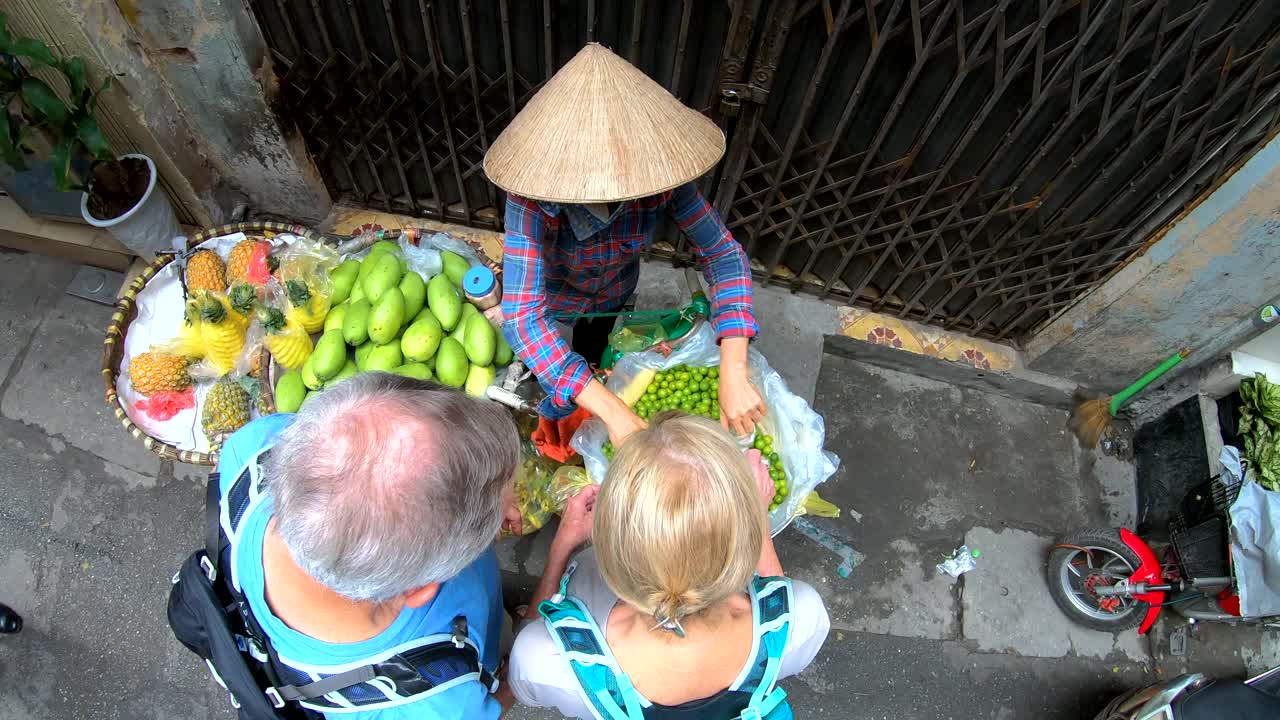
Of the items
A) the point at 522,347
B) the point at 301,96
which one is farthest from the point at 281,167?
the point at 522,347

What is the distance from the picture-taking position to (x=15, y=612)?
3.05 m

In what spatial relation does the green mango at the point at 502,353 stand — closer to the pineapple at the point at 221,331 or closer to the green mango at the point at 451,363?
the green mango at the point at 451,363

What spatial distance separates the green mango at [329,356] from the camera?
2406mm

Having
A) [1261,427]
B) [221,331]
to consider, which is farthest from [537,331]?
[1261,427]

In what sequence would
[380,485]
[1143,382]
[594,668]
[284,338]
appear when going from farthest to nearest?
[1143,382]
[284,338]
[594,668]
[380,485]

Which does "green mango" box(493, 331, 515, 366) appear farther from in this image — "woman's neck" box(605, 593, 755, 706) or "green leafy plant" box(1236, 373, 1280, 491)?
"green leafy plant" box(1236, 373, 1280, 491)

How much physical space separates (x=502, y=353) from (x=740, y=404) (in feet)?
3.19

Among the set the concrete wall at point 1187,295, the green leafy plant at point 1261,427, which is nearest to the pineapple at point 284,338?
the concrete wall at point 1187,295

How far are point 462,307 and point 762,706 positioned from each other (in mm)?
1813

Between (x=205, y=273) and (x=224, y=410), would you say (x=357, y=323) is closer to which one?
(x=224, y=410)

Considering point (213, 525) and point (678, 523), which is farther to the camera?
point (213, 525)

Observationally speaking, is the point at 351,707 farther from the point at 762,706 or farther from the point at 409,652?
the point at 762,706

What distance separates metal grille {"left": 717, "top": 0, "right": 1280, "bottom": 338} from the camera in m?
2.38

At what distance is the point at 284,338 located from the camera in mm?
2506
